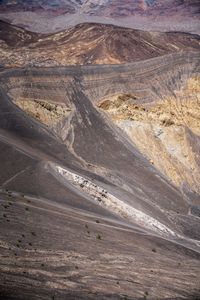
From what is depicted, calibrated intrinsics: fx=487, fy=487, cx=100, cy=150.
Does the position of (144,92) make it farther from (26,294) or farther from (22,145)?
(26,294)

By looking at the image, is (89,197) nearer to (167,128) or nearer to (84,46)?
(167,128)

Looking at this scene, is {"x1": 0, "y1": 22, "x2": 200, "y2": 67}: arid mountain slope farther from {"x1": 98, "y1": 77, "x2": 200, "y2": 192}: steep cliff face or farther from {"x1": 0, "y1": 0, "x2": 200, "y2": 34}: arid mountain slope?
{"x1": 0, "y1": 0, "x2": 200, "y2": 34}: arid mountain slope

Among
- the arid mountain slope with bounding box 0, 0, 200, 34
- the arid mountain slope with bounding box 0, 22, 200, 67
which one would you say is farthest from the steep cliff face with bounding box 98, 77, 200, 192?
the arid mountain slope with bounding box 0, 0, 200, 34

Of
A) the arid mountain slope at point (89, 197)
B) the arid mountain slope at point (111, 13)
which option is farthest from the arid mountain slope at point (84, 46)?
the arid mountain slope at point (111, 13)

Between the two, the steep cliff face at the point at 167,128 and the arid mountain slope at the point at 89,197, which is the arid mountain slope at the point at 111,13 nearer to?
the arid mountain slope at the point at 89,197

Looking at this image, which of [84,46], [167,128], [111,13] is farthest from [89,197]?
[111,13]
